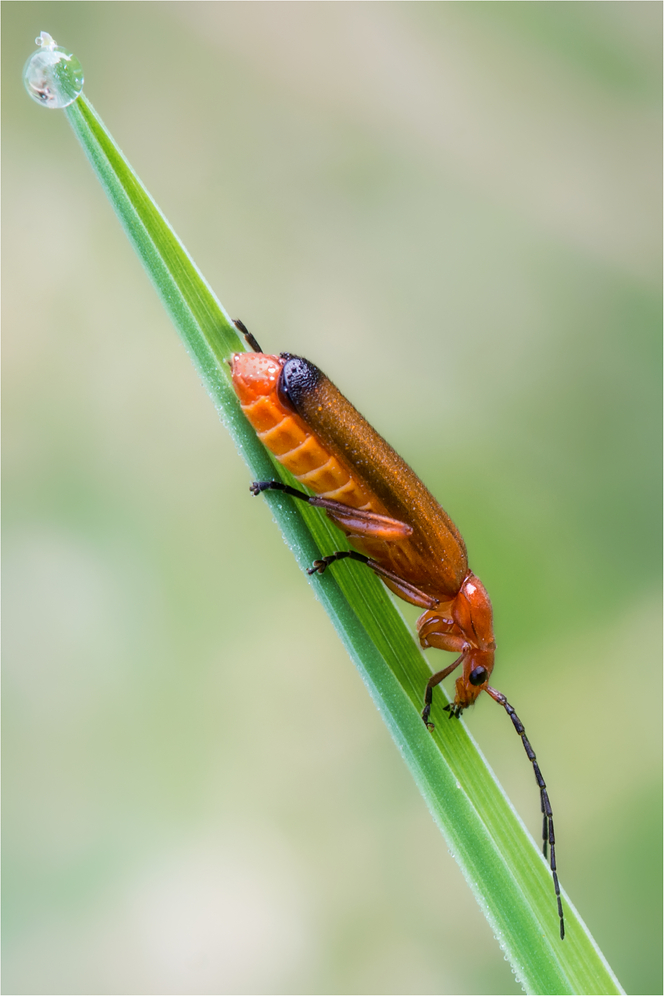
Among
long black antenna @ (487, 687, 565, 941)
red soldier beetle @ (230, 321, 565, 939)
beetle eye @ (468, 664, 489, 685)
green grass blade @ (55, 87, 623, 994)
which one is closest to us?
green grass blade @ (55, 87, 623, 994)

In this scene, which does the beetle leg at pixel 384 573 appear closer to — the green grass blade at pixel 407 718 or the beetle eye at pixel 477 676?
the green grass blade at pixel 407 718

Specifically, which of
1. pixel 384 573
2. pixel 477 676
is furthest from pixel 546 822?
pixel 384 573

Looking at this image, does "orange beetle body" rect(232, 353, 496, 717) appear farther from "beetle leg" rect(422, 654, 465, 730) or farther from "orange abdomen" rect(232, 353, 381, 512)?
"beetle leg" rect(422, 654, 465, 730)

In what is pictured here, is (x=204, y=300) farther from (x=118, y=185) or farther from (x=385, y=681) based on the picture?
(x=385, y=681)

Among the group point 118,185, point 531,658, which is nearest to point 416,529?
point 118,185

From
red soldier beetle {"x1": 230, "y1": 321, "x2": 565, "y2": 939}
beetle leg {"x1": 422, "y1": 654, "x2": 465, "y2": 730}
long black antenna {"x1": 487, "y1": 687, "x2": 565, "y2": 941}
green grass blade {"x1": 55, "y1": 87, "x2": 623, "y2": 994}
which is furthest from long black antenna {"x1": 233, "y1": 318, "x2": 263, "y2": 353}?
long black antenna {"x1": 487, "y1": 687, "x2": 565, "y2": 941}

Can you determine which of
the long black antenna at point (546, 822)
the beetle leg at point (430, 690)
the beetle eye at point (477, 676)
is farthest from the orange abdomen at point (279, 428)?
the long black antenna at point (546, 822)
